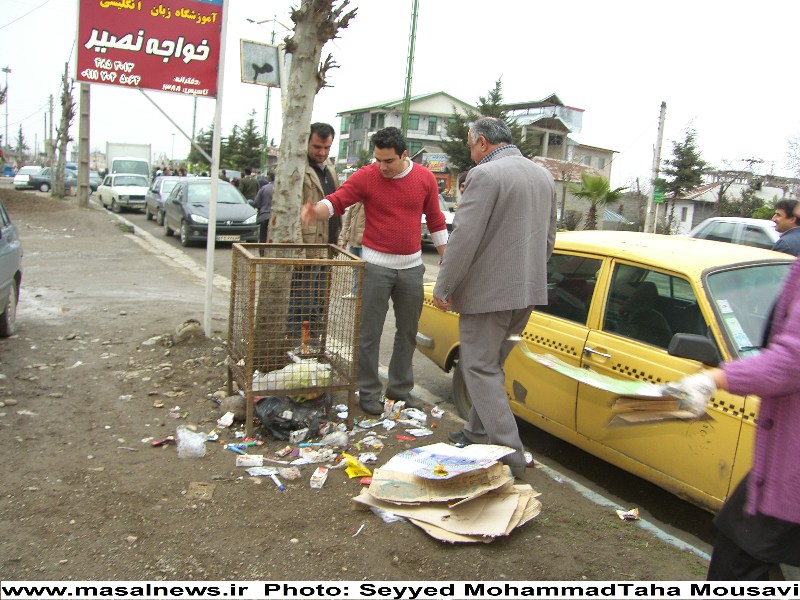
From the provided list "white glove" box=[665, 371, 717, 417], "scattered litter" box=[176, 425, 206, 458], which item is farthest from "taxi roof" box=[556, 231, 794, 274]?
"scattered litter" box=[176, 425, 206, 458]

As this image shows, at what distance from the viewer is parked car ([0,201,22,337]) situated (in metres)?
6.41

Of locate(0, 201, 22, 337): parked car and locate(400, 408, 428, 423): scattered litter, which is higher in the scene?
locate(0, 201, 22, 337): parked car

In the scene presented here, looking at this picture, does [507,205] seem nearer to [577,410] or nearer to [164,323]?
[577,410]

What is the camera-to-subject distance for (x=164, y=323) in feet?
23.6

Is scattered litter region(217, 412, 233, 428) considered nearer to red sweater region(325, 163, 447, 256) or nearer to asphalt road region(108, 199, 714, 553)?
red sweater region(325, 163, 447, 256)

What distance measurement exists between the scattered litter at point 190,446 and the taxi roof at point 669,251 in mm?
2680

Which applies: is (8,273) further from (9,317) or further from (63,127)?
(63,127)

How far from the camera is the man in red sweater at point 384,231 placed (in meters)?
4.65

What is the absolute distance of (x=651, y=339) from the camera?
3.82 metres

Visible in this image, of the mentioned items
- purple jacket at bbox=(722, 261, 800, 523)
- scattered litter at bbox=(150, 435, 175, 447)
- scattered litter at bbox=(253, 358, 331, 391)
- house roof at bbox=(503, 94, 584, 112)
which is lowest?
scattered litter at bbox=(150, 435, 175, 447)

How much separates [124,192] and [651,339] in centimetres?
2787

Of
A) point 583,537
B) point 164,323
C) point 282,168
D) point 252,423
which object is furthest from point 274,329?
point 164,323

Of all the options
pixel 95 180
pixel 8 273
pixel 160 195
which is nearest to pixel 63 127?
pixel 160 195

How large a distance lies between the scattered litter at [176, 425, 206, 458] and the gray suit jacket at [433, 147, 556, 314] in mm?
1705
